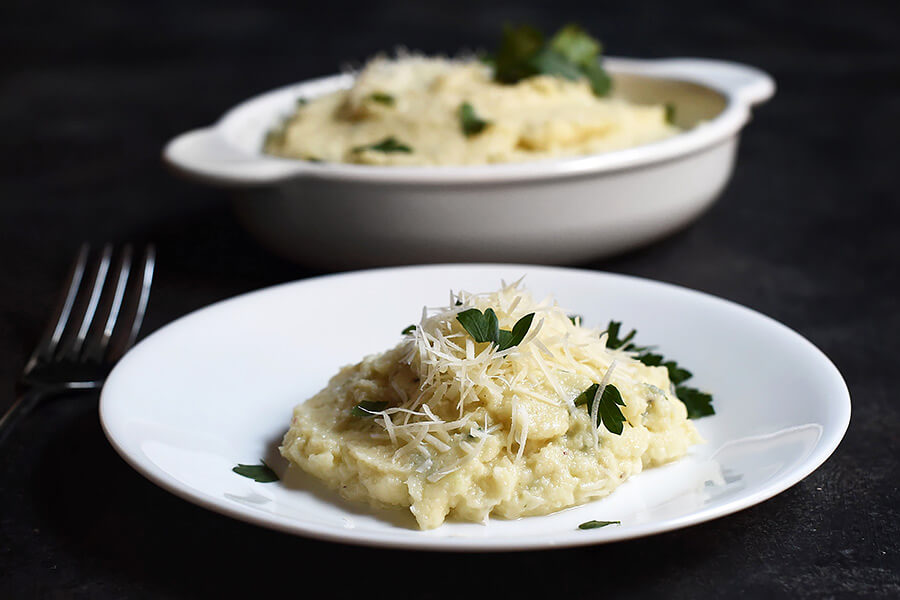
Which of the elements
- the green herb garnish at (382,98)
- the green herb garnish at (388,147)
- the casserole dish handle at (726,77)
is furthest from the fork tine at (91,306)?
the casserole dish handle at (726,77)

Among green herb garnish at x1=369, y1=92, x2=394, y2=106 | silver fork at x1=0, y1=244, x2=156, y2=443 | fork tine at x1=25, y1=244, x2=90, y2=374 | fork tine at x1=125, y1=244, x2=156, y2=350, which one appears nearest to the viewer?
silver fork at x1=0, y1=244, x2=156, y2=443

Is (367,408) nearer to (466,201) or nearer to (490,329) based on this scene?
(490,329)

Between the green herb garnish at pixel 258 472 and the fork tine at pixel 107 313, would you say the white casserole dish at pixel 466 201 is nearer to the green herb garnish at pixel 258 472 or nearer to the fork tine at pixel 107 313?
the fork tine at pixel 107 313

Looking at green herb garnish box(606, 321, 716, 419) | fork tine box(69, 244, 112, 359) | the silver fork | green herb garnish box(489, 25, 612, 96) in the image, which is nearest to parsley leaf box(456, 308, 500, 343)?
green herb garnish box(606, 321, 716, 419)

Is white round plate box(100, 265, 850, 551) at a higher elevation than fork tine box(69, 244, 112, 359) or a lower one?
higher

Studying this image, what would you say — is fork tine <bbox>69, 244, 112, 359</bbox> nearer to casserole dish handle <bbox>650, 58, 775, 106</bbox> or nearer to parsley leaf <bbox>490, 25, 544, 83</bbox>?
parsley leaf <bbox>490, 25, 544, 83</bbox>

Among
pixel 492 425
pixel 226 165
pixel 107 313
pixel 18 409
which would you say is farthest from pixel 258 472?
pixel 226 165
